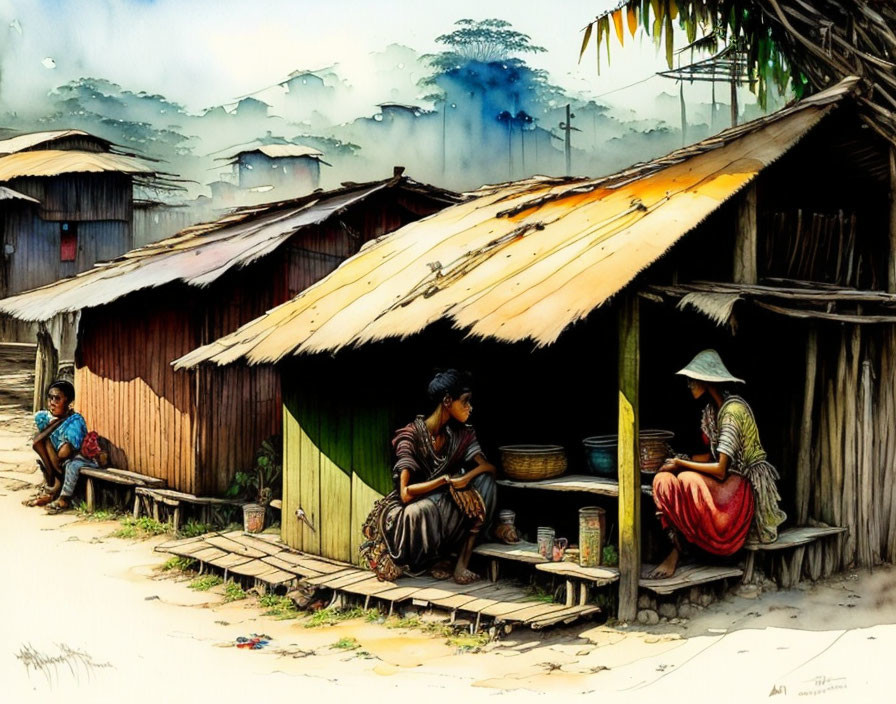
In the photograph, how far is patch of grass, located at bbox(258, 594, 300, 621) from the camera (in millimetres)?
7660

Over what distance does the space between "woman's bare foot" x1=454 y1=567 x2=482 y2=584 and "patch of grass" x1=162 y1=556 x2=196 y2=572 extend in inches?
126

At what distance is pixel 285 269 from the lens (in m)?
11.7

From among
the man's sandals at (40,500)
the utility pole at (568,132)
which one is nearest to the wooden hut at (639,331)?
the man's sandals at (40,500)

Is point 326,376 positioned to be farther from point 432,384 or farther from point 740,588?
point 740,588

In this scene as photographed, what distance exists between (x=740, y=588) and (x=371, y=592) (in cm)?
279

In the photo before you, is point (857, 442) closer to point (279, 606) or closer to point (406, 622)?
point (406, 622)

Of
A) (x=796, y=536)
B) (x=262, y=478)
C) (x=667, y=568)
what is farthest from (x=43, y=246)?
(x=796, y=536)

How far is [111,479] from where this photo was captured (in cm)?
1184

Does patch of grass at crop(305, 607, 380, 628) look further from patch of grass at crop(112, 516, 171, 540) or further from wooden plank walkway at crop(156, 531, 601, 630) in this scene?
patch of grass at crop(112, 516, 171, 540)

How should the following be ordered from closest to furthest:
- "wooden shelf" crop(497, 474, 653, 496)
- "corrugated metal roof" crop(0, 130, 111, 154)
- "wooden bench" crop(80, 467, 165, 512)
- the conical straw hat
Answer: the conical straw hat → "wooden shelf" crop(497, 474, 653, 496) → "wooden bench" crop(80, 467, 165, 512) → "corrugated metal roof" crop(0, 130, 111, 154)

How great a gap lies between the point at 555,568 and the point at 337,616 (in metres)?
1.78

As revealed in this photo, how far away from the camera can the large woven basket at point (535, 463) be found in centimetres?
769
